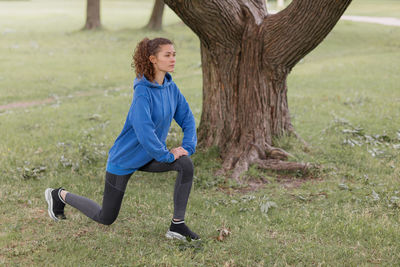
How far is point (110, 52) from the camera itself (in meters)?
20.2

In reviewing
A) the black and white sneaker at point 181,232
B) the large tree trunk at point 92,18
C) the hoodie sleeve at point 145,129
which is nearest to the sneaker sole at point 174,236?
the black and white sneaker at point 181,232

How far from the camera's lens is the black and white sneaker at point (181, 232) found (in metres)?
4.54

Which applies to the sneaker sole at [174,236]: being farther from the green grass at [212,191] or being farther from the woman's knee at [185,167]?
the woman's knee at [185,167]

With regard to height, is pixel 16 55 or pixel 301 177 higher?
pixel 301 177

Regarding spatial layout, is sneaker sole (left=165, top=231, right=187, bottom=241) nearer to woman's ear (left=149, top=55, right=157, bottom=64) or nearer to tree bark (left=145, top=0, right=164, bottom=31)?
woman's ear (left=149, top=55, right=157, bottom=64)

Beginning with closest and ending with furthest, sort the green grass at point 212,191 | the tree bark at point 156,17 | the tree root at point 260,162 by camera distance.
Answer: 1. the green grass at point 212,191
2. the tree root at point 260,162
3. the tree bark at point 156,17

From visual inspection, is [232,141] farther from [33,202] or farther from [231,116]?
[33,202]

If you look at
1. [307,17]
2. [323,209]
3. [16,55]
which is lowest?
[16,55]

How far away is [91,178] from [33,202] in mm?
991

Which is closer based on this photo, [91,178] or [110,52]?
[91,178]

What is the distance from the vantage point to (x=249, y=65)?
6676 mm

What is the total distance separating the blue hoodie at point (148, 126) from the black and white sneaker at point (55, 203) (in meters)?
0.91

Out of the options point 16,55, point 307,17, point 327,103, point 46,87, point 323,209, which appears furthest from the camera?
point 16,55

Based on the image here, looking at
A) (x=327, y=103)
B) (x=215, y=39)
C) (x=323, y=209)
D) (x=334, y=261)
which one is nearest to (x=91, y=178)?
(x=215, y=39)
